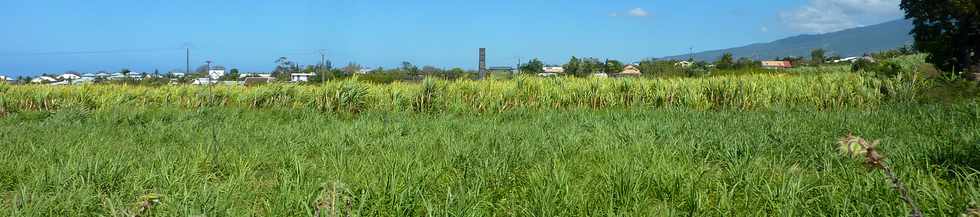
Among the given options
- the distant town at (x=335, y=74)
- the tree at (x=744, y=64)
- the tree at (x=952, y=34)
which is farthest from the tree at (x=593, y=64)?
the tree at (x=952, y=34)

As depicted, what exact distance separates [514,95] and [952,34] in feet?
46.7

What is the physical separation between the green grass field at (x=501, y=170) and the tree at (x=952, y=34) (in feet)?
44.3

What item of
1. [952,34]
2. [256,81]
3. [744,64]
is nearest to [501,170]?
[256,81]

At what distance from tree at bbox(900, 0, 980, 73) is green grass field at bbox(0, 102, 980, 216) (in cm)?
1351

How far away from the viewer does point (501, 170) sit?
343 centimetres

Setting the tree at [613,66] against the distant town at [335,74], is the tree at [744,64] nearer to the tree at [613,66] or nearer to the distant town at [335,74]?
the distant town at [335,74]

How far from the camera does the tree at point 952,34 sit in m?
17.0

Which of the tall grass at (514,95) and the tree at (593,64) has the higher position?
the tree at (593,64)

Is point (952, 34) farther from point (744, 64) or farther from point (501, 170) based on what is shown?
point (501, 170)

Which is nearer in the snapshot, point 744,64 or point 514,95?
point 514,95

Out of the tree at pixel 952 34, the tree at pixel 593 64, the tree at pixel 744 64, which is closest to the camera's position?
the tree at pixel 952 34

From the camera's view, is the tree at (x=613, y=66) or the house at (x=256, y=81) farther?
the tree at (x=613, y=66)

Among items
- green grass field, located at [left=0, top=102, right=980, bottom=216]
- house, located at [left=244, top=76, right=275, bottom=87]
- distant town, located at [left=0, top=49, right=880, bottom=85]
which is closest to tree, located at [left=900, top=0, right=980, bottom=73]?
distant town, located at [left=0, top=49, right=880, bottom=85]

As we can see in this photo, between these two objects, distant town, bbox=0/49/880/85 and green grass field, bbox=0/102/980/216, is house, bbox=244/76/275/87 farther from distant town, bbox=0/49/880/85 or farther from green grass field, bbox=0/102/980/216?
green grass field, bbox=0/102/980/216
